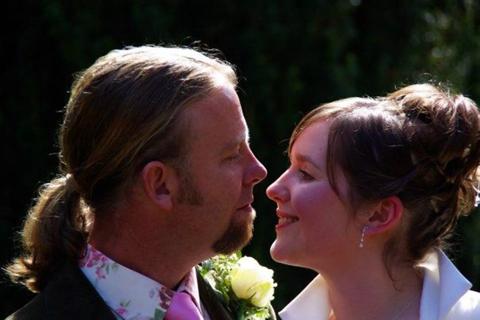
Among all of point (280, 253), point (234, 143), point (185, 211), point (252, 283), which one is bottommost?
point (252, 283)

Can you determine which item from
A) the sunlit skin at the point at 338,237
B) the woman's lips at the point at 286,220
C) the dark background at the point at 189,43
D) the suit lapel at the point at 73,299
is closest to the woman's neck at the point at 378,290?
the sunlit skin at the point at 338,237

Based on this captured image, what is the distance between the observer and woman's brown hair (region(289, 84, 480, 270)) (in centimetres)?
425

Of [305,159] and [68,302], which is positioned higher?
[305,159]

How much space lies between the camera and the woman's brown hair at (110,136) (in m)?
3.96

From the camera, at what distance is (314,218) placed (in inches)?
168

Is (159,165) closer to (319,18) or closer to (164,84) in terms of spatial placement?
(164,84)

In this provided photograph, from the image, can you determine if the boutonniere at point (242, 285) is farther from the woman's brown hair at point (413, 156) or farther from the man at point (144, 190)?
the woman's brown hair at point (413, 156)

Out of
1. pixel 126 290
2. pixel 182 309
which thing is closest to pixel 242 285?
pixel 182 309

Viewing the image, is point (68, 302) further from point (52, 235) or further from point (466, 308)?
point (466, 308)

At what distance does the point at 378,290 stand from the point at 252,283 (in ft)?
1.65

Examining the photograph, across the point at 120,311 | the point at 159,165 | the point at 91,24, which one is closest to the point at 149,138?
the point at 159,165

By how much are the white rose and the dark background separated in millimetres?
2067

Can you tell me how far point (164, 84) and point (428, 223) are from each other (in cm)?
119

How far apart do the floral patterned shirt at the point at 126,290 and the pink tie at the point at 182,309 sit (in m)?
0.02
